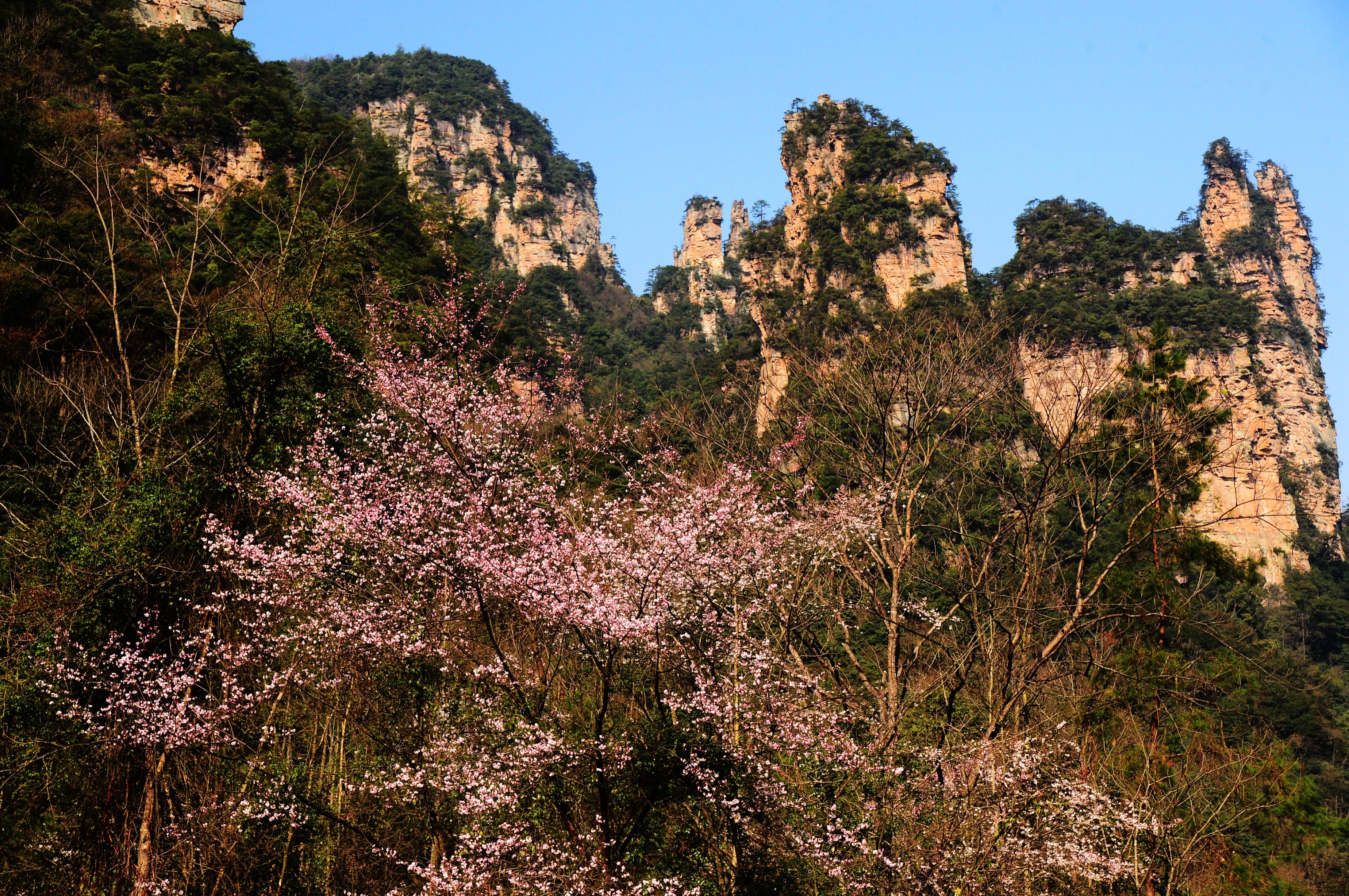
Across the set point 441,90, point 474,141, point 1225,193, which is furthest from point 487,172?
point 1225,193

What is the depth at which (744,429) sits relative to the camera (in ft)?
35.4

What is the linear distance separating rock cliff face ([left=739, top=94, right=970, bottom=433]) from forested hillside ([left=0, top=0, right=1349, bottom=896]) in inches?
1155

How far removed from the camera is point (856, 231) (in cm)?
4656

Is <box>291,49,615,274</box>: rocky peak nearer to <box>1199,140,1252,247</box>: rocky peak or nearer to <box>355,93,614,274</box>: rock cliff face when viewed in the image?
<box>355,93,614,274</box>: rock cliff face

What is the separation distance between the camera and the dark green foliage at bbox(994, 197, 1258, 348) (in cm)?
4506

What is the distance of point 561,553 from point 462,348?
540 centimetres

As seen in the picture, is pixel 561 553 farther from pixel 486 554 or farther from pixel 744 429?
pixel 744 429

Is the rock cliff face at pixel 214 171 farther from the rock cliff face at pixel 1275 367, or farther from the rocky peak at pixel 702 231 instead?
the rocky peak at pixel 702 231

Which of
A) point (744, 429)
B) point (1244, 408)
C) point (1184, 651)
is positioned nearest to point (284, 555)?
point (744, 429)

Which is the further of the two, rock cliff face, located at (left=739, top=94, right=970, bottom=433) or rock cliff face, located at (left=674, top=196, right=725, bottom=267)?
rock cliff face, located at (left=674, top=196, right=725, bottom=267)

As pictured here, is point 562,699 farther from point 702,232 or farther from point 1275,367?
point 702,232

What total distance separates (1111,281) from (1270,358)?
1817 cm

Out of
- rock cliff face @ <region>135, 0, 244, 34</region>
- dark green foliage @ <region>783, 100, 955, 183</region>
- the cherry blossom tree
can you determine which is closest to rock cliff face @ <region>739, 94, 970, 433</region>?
dark green foliage @ <region>783, 100, 955, 183</region>

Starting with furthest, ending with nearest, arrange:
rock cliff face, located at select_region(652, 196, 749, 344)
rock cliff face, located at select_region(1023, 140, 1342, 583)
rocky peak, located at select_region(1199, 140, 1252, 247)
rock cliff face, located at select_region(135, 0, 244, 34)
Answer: rock cliff face, located at select_region(652, 196, 749, 344) → rocky peak, located at select_region(1199, 140, 1252, 247) → rock cliff face, located at select_region(1023, 140, 1342, 583) → rock cliff face, located at select_region(135, 0, 244, 34)
